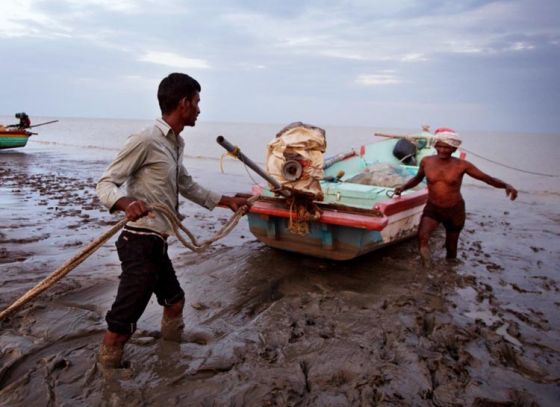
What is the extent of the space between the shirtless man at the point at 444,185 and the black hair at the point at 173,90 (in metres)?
3.80

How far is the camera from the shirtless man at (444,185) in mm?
5688

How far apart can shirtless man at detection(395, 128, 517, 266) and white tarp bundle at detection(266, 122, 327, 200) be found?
1663 mm

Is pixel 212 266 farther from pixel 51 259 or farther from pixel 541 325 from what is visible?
pixel 541 325

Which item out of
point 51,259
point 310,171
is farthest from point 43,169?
point 310,171

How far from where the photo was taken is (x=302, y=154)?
472cm

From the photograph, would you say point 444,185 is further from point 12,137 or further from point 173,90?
point 12,137

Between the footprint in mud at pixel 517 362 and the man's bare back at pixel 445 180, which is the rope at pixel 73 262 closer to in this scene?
the footprint in mud at pixel 517 362

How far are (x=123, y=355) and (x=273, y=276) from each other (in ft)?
8.02

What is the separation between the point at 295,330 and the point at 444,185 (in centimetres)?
312

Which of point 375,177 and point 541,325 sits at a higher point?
point 375,177

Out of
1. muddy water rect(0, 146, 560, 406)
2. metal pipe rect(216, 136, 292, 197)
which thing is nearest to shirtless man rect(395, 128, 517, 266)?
muddy water rect(0, 146, 560, 406)

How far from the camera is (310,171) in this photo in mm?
4742

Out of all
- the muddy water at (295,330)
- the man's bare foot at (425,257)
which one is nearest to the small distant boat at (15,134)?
the muddy water at (295,330)

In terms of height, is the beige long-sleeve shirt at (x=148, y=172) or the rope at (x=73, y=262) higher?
the beige long-sleeve shirt at (x=148, y=172)
